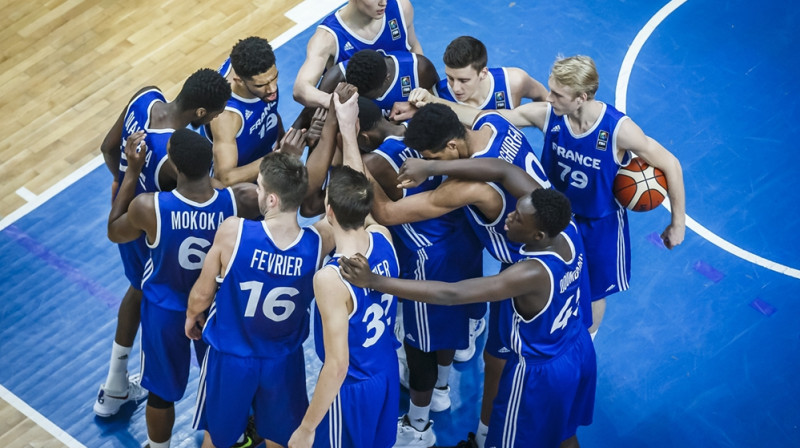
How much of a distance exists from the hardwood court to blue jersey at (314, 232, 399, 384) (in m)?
4.09

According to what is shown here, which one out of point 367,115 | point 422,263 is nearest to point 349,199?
point 367,115

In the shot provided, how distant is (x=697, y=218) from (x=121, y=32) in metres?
5.63

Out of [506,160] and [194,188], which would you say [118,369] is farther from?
[506,160]

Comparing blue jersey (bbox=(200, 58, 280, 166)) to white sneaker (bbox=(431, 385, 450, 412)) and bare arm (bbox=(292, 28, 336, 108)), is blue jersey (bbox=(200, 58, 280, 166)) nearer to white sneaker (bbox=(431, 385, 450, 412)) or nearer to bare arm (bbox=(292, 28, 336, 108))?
bare arm (bbox=(292, 28, 336, 108))

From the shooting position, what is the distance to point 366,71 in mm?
5848

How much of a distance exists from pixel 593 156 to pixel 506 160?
2.19 ft

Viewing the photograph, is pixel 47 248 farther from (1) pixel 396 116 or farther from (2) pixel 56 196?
(1) pixel 396 116

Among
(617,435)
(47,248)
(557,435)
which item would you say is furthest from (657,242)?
(47,248)

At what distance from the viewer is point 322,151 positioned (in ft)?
18.6

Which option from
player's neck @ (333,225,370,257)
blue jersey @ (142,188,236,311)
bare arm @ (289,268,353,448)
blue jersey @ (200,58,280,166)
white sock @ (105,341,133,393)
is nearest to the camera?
bare arm @ (289,268,353,448)

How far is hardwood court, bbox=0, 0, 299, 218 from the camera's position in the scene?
8344mm

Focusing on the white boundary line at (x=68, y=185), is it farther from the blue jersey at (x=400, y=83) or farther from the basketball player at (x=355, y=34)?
the blue jersey at (x=400, y=83)

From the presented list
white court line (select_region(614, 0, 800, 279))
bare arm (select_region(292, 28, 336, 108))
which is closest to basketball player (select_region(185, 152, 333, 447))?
bare arm (select_region(292, 28, 336, 108))

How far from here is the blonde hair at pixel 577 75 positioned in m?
5.61
